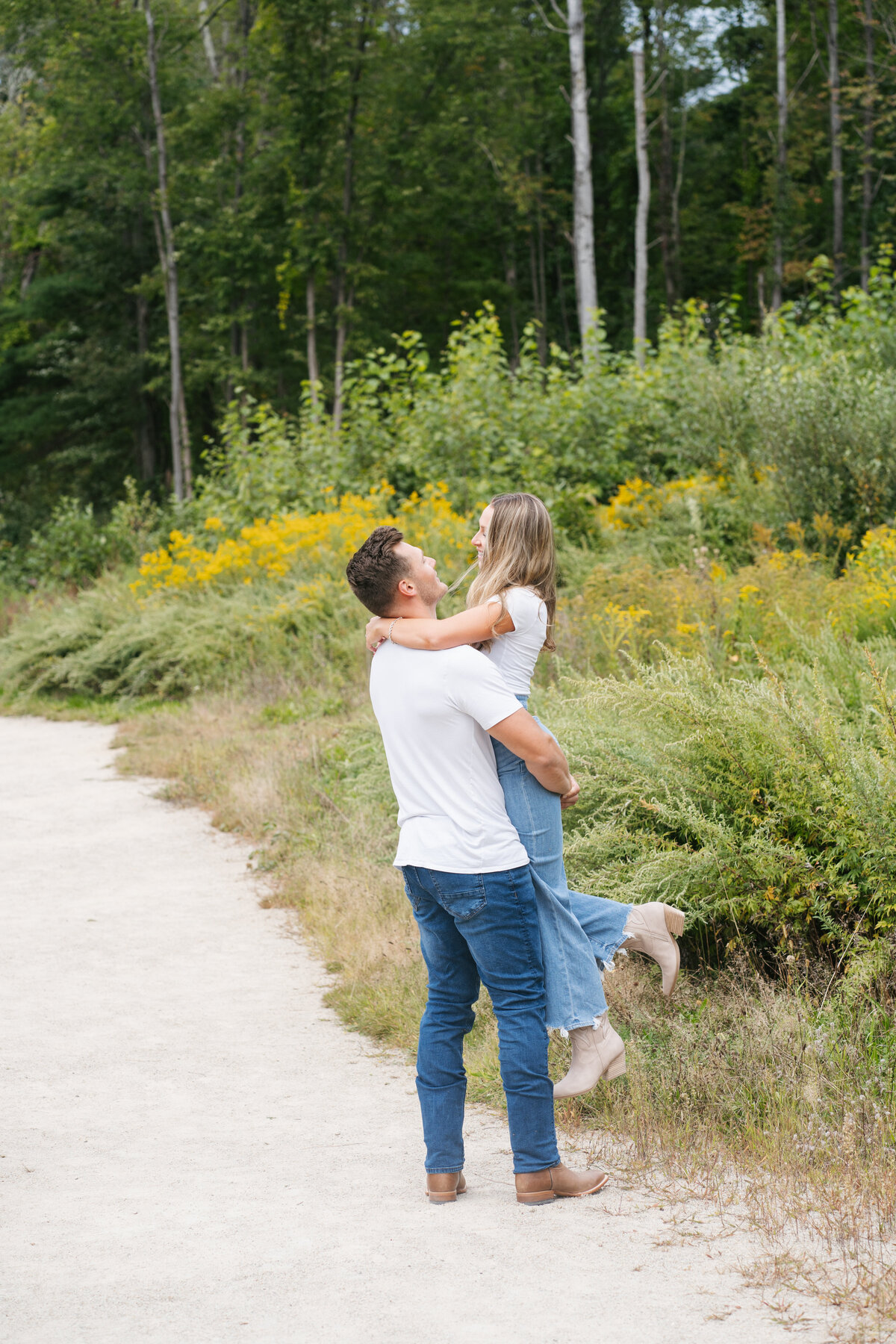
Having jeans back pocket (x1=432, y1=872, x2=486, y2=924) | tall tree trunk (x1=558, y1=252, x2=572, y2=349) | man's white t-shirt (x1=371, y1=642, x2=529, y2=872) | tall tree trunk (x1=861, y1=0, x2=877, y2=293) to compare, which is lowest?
jeans back pocket (x1=432, y1=872, x2=486, y2=924)

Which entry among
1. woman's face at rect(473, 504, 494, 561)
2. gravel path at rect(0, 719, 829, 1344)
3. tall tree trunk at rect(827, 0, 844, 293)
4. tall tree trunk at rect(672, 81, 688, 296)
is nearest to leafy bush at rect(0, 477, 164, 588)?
gravel path at rect(0, 719, 829, 1344)

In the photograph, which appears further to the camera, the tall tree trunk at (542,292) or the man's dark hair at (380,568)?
the tall tree trunk at (542,292)

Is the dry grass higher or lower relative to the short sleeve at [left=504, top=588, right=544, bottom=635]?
lower

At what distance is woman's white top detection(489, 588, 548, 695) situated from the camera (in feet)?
10.4

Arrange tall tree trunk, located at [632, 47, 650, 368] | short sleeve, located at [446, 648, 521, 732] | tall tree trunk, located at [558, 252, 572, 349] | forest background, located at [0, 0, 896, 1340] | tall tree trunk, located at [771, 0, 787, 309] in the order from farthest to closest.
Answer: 1. tall tree trunk, located at [558, 252, 572, 349]
2. tall tree trunk, located at [771, 0, 787, 309]
3. tall tree trunk, located at [632, 47, 650, 368]
4. forest background, located at [0, 0, 896, 1340]
5. short sleeve, located at [446, 648, 521, 732]

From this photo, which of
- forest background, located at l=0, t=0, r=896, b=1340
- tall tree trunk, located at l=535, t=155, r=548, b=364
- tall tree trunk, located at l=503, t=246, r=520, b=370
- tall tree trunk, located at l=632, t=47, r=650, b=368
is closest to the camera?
forest background, located at l=0, t=0, r=896, b=1340

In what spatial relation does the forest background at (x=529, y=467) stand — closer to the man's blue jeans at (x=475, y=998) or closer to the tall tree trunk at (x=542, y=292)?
the tall tree trunk at (x=542, y=292)

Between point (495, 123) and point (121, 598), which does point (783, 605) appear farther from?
point (495, 123)

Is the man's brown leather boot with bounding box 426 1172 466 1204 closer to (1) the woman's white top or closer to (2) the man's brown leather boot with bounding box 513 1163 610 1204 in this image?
(2) the man's brown leather boot with bounding box 513 1163 610 1204

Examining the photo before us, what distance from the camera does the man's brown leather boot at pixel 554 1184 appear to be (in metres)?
3.05

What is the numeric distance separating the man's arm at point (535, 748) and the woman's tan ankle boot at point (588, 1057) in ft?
2.25

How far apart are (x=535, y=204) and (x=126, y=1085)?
29.8 m

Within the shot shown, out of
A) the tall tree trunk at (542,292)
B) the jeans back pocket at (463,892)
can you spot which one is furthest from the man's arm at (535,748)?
the tall tree trunk at (542,292)

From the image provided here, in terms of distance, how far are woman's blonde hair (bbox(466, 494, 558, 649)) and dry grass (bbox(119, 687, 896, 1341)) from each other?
5.07 feet
